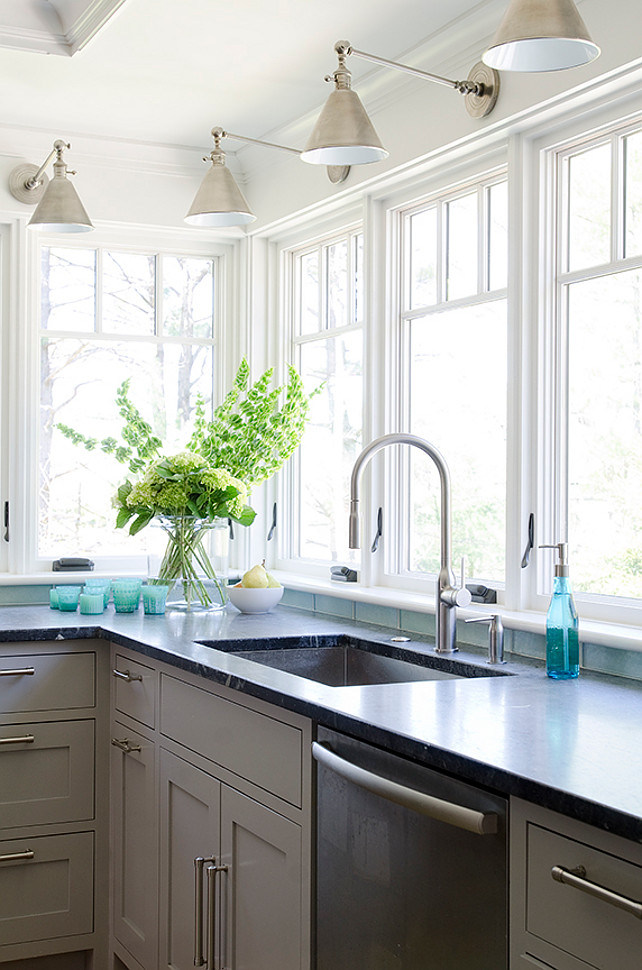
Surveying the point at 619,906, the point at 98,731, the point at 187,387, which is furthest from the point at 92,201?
the point at 619,906

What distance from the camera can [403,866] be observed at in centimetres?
163

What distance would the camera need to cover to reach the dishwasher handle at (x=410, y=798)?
56.0 inches

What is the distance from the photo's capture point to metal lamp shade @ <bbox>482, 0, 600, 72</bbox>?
171 cm

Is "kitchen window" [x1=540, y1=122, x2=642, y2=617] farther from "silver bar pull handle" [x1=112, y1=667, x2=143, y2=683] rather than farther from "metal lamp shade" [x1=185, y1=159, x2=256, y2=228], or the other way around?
"silver bar pull handle" [x1=112, y1=667, x2=143, y2=683]

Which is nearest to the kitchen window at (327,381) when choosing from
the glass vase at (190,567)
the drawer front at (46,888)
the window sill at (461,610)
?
the window sill at (461,610)

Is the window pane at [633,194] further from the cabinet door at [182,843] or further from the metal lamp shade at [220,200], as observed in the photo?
the cabinet door at [182,843]

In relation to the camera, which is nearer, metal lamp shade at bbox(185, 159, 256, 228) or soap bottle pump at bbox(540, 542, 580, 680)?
soap bottle pump at bbox(540, 542, 580, 680)

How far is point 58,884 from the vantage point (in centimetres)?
290

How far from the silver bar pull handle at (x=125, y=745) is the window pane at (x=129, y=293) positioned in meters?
1.56

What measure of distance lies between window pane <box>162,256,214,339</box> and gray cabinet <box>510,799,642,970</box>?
2801mm

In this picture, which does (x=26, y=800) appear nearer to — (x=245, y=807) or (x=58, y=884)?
(x=58, y=884)

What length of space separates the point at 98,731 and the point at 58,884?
17.0 inches

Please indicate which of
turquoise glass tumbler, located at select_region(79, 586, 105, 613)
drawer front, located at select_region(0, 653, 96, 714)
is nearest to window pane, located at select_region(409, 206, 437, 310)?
turquoise glass tumbler, located at select_region(79, 586, 105, 613)

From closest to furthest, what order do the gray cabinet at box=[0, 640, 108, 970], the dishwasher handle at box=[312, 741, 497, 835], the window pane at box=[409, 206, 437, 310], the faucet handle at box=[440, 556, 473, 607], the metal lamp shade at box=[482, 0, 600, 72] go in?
the dishwasher handle at box=[312, 741, 497, 835], the metal lamp shade at box=[482, 0, 600, 72], the faucet handle at box=[440, 556, 473, 607], the gray cabinet at box=[0, 640, 108, 970], the window pane at box=[409, 206, 437, 310]
